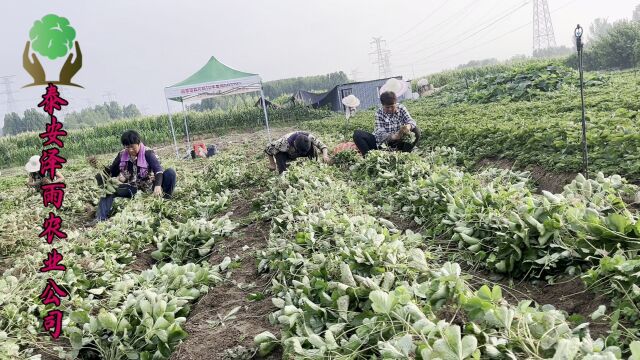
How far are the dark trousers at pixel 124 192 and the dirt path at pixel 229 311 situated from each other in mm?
2905

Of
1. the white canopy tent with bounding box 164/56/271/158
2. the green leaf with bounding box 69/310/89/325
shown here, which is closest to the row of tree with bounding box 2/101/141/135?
the white canopy tent with bounding box 164/56/271/158

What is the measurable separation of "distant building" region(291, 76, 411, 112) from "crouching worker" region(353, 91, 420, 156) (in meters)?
25.7

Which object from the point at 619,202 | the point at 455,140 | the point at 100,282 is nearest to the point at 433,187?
the point at 619,202

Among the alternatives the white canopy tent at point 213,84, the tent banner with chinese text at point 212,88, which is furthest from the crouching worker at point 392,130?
the tent banner with chinese text at point 212,88

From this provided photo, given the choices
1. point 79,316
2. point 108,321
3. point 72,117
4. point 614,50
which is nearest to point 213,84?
point 79,316

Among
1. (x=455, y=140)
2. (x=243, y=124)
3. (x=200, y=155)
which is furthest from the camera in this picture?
(x=243, y=124)

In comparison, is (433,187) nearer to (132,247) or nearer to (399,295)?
(399,295)

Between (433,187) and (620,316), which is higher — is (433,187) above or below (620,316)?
above

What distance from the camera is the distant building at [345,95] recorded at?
3325 centimetres

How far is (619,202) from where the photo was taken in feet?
9.26

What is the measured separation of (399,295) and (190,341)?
4.36 feet

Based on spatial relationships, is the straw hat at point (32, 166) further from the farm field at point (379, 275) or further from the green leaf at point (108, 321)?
the green leaf at point (108, 321)

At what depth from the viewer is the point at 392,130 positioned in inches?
286

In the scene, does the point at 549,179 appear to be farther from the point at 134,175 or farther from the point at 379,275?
the point at 134,175
